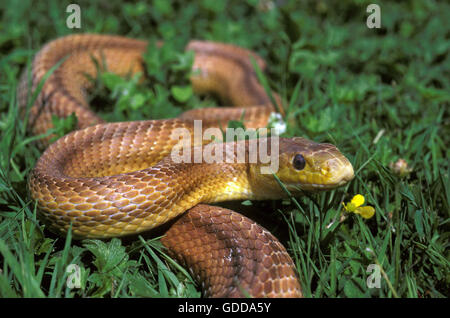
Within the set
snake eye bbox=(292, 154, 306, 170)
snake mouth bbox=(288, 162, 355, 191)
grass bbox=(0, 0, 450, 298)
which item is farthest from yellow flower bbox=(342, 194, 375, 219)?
snake eye bbox=(292, 154, 306, 170)

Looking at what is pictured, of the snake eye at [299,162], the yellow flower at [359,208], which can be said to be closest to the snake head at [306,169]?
the snake eye at [299,162]

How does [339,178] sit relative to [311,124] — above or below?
below

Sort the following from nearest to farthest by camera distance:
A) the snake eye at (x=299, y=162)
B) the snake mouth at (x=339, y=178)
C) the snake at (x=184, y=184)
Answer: the snake at (x=184, y=184) → the snake mouth at (x=339, y=178) → the snake eye at (x=299, y=162)

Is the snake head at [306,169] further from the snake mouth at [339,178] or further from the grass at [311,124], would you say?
the grass at [311,124]

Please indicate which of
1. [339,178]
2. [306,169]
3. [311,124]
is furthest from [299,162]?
[311,124]

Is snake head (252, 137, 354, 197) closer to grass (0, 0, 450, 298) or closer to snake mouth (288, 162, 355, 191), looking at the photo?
snake mouth (288, 162, 355, 191)

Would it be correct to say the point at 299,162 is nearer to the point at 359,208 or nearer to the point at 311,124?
the point at 359,208
